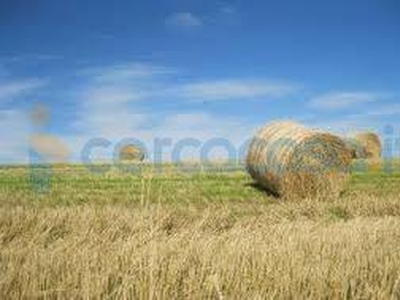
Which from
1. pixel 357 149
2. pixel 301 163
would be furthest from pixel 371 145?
pixel 301 163

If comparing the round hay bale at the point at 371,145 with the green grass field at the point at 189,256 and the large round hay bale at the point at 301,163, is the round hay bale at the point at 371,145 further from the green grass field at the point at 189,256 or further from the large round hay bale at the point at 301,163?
the green grass field at the point at 189,256

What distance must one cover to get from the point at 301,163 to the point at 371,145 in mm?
15773

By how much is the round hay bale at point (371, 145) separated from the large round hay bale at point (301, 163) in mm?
14135

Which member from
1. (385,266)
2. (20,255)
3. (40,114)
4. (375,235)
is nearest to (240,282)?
(385,266)

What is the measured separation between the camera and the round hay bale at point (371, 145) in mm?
30250

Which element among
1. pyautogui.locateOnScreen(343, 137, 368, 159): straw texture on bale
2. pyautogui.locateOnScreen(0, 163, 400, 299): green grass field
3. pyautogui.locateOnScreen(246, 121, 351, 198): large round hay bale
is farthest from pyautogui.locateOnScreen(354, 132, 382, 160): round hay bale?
pyautogui.locateOnScreen(0, 163, 400, 299): green grass field

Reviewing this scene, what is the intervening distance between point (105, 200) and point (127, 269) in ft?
25.3

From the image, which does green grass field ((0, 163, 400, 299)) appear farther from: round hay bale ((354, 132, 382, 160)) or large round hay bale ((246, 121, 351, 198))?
round hay bale ((354, 132, 382, 160))

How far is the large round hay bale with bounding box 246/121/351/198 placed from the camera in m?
15.0

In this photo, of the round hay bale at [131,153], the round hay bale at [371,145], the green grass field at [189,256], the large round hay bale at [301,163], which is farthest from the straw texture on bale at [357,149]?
the green grass field at [189,256]

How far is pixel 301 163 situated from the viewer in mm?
15273

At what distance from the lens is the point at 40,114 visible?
779cm

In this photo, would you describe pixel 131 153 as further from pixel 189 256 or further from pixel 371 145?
pixel 189 256

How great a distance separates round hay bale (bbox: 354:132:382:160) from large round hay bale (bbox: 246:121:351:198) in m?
14.1
